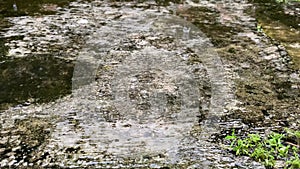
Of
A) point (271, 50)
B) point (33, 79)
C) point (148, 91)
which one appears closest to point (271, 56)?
point (271, 50)

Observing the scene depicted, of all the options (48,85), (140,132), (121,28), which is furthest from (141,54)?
(140,132)

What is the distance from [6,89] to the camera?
6.25ft

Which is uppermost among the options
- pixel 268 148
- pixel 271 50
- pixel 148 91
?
pixel 271 50

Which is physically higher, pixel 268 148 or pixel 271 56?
pixel 271 56

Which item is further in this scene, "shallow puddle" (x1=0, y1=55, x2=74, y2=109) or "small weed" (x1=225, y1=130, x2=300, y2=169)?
"shallow puddle" (x1=0, y1=55, x2=74, y2=109)

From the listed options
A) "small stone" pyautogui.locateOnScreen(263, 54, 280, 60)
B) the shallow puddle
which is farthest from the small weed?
the shallow puddle

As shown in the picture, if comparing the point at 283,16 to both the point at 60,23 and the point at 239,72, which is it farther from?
the point at 60,23

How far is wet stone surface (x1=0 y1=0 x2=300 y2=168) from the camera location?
58.4 inches

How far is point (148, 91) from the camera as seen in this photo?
1.94m

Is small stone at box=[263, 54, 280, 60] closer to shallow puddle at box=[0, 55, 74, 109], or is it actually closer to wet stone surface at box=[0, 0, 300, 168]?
wet stone surface at box=[0, 0, 300, 168]

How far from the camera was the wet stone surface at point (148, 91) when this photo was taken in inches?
58.4

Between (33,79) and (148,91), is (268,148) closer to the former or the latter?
(148,91)

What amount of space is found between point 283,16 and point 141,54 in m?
1.39

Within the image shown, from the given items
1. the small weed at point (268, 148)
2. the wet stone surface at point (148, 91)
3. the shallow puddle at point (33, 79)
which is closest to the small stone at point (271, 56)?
the wet stone surface at point (148, 91)
